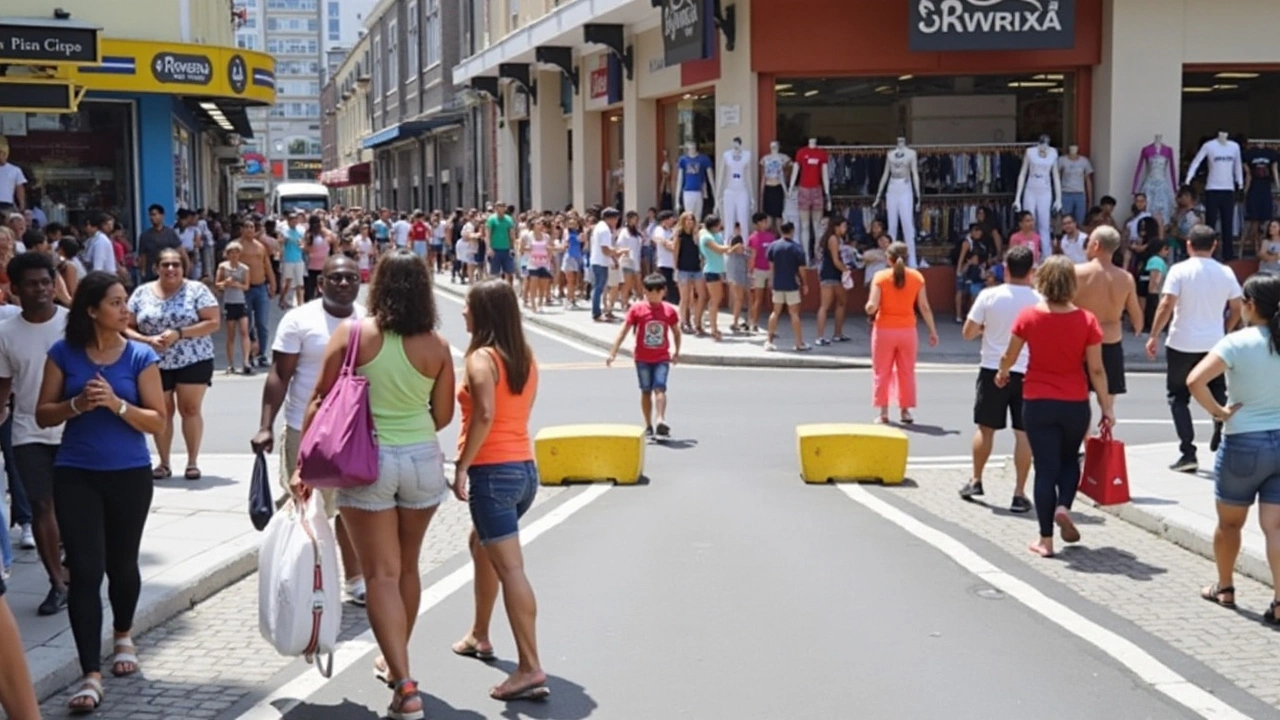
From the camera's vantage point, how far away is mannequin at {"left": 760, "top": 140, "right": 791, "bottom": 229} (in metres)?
24.2

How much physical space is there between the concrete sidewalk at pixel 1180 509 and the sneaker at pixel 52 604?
6326 millimetres

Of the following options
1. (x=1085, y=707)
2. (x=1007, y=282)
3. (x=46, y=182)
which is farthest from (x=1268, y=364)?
(x=46, y=182)

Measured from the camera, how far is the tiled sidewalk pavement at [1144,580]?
706 centimetres

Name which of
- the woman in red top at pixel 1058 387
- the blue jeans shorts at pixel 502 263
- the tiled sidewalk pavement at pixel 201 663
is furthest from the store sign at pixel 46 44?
the blue jeans shorts at pixel 502 263

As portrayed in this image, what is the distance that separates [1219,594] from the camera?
7.95 meters

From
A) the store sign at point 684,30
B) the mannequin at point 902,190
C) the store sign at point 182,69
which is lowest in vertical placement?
the mannequin at point 902,190

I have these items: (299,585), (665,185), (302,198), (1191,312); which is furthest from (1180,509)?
(302,198)

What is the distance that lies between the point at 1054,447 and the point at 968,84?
680 inches

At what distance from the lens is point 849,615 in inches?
300

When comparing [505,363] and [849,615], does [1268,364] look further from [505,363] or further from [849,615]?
[505,363]

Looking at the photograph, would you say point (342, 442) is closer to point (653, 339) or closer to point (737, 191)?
Answer: point (653, 339)

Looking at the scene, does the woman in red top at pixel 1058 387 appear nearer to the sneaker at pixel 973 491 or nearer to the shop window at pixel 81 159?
the sneaker at pixel 973 491

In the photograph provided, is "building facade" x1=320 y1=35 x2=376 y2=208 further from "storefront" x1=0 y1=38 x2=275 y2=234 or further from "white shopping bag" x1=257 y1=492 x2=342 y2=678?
"white shopping bag" x1=257 y1=492 x2=342 y2=678

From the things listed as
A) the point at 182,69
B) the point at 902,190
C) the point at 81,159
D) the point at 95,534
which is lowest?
the point at 95,534
